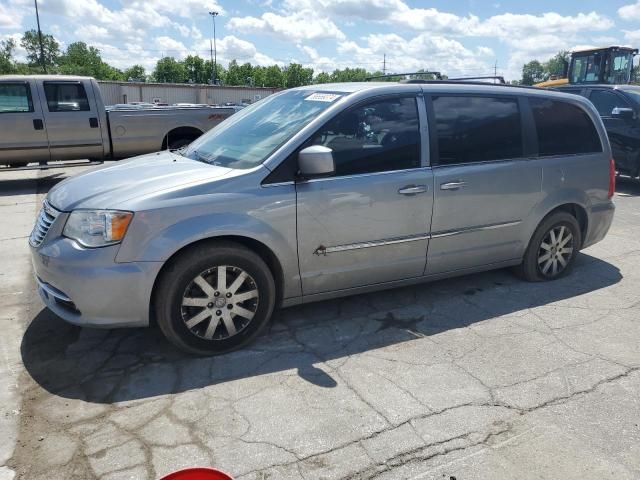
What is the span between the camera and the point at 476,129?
4.32m

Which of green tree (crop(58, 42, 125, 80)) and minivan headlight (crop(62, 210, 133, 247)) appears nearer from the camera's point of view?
minivan headlight (crop(62, 210, 133, 247))

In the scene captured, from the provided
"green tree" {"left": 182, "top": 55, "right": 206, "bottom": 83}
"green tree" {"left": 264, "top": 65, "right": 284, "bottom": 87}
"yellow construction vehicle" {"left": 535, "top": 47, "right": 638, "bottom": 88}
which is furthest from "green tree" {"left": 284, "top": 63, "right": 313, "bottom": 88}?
"yellow construction vehicle" {"left": 535, "top": 47, "right": 638, "bottom": 88}

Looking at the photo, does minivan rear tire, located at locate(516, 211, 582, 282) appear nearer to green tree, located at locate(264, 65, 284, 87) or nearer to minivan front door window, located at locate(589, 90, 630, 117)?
minivan front door window, located at locate(589, 90, 630, 117)

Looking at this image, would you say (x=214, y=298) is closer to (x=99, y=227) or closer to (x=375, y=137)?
(x=99, y=227)

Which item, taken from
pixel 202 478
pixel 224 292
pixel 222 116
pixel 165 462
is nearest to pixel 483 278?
pixel 224 292

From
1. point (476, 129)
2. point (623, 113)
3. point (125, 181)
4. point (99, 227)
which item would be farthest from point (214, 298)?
point (623, 113)

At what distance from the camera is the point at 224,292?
3.44 metres

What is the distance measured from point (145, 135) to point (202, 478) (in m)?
9.51

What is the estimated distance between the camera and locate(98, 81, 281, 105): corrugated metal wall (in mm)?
37909

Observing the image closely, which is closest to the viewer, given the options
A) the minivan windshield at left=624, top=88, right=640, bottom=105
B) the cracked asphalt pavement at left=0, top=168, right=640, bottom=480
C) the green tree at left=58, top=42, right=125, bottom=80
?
the cracked asphalt pavement at left=0, top=168, right=640, bottom=480

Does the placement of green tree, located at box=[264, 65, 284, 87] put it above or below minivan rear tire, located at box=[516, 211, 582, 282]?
above

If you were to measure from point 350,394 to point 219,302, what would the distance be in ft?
3.41

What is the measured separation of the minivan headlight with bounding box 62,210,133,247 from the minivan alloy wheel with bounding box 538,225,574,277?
3.67 m

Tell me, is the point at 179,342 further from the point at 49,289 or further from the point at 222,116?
the point at 222,116
